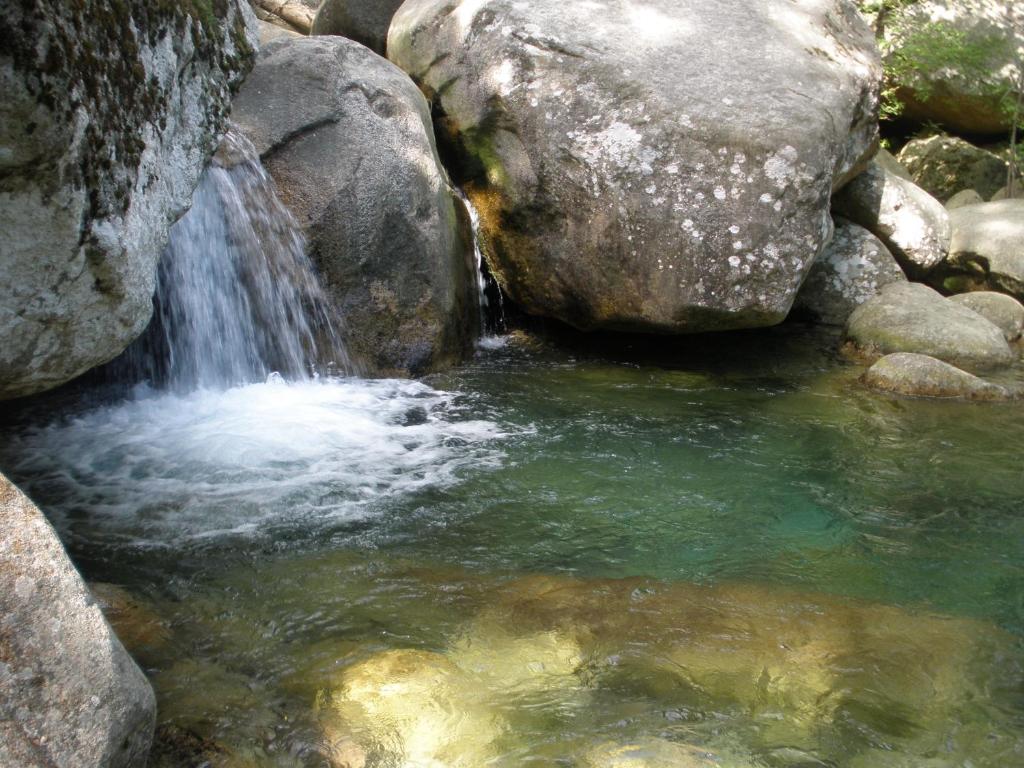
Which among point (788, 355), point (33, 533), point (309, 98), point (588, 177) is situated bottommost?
point (788, 355)

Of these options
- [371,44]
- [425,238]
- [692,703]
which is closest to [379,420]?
[425,238]

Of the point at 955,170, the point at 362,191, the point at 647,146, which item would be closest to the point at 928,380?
the point at 647,146

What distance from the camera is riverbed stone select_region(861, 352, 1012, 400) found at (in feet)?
20.0

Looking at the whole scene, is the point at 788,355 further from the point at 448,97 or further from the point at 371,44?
the point at 371,44

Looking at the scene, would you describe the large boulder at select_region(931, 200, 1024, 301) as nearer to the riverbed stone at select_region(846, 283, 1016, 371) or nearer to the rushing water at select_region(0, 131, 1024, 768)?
the riverbed stone at select_region(846, 283, 1016, 371)

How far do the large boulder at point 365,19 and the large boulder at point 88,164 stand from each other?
6.19 meters

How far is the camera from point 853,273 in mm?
7992

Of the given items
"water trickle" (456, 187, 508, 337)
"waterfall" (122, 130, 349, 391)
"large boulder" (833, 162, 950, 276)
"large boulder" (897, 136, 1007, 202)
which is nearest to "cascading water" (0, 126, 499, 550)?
"waterfall" (122, 130, 349, 391)

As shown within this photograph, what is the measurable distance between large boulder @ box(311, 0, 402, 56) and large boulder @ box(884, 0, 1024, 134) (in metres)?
6.31

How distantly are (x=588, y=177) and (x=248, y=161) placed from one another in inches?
90.5

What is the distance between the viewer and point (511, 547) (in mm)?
3652

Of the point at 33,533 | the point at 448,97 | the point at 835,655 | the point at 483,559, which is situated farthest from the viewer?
the point at 448,97

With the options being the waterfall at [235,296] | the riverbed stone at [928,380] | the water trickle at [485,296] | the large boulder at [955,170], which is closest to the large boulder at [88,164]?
the waterfall at [235,296]

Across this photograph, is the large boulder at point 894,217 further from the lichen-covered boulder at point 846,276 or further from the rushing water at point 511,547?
the rushing water at point 511,547
